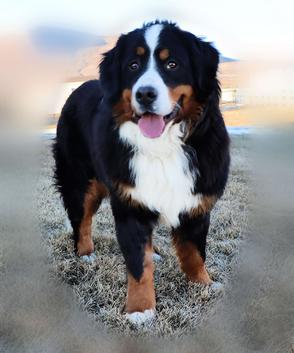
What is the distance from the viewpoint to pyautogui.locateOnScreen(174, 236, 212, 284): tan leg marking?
3.02 m

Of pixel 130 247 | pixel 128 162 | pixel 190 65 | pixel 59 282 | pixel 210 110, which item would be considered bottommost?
pixel 59 282

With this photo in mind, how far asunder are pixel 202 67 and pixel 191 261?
3.85 feet

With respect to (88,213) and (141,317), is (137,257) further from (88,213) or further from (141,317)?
(88,213)

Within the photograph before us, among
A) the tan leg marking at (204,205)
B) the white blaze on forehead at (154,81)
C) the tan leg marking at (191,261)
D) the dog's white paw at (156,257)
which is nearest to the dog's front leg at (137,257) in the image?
the tan leg marking at (204,205)

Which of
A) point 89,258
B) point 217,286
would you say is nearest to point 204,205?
point 217,286

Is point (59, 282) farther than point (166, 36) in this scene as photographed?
Yes

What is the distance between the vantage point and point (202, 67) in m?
2.67

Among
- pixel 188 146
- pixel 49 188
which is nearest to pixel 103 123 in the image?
pixel 188 146

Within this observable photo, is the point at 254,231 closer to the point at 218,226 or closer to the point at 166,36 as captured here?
the point at 218,226

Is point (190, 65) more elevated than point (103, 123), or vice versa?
point (190, 65)

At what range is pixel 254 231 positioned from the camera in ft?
12.7

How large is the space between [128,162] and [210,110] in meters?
0.53

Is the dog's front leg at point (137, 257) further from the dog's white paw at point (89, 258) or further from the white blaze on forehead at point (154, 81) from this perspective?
the dog's white paw at point (89, 258)

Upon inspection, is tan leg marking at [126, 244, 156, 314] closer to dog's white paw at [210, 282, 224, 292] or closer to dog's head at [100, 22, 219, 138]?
dog's white paw at [210, 282, 224, 292]
